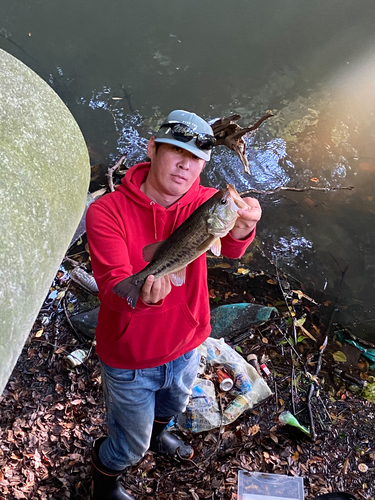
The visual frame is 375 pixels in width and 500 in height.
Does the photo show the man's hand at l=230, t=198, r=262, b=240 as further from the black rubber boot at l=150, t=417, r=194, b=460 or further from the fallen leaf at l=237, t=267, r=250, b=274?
the fallen leaf at l=237, t=267, r=250, b=274

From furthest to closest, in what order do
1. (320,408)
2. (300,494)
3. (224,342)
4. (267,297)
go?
(267,297) → (224,342) → (320,408) → (300,494)

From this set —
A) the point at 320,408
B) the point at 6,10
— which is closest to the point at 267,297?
the point at 320,408

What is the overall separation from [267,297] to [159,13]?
6.89 metres

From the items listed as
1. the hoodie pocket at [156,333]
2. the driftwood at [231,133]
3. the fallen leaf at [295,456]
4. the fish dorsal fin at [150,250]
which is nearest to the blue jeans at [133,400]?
the hoodie pocket at [156,333]

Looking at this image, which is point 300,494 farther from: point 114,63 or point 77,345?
point 114,63

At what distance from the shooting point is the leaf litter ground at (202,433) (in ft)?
10.2

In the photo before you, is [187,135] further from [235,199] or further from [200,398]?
[200,398]

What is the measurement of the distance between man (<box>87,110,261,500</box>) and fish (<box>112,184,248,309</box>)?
0.11 metres

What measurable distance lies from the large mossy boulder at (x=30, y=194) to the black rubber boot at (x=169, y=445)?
6.51 feet

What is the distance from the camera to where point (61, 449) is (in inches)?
128

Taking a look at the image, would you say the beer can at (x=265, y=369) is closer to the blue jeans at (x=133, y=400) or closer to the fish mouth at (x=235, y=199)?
the blue jeans at (x=133, y=400)

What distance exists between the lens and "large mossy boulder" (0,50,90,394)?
1.56 m

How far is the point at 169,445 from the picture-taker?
326 centimetres

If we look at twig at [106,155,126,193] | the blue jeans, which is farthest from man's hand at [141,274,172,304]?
twig at [106,155,126,193]
